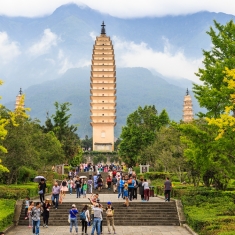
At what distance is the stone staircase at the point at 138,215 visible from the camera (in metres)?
18.4

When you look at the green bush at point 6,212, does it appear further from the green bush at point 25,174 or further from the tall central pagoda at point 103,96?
the tall central pagoda at point 103,96

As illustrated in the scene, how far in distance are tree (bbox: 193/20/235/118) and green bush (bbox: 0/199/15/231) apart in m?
9.21

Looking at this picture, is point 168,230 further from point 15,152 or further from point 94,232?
point 15,152

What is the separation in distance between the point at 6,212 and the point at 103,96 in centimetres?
6684

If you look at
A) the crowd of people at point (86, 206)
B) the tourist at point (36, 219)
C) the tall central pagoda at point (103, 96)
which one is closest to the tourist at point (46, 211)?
the crowd of people at point (86, 206)

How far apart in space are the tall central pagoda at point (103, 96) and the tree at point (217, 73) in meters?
63.0

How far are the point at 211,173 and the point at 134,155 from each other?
30740 mm

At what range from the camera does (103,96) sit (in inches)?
3307

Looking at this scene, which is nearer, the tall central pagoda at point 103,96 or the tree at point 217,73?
the tree at point 217,73

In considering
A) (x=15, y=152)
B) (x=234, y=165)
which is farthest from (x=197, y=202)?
(x=15, y=152)

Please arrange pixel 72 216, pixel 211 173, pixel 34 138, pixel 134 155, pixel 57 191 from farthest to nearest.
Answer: pixel 134 155 → pixel 34 138 → pixel 211 173 → pixel 57 191 → pixel 72 216

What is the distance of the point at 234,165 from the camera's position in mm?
18656

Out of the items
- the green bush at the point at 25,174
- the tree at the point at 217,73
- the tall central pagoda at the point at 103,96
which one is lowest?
the green bush at the point at 25,174

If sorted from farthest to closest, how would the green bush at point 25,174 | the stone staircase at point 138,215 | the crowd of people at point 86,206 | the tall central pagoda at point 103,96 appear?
the tall central pagoda at point 103,96
the green bush at point 25,174
the stone staircase at point 138,215
the crowd of people at point 86,206
